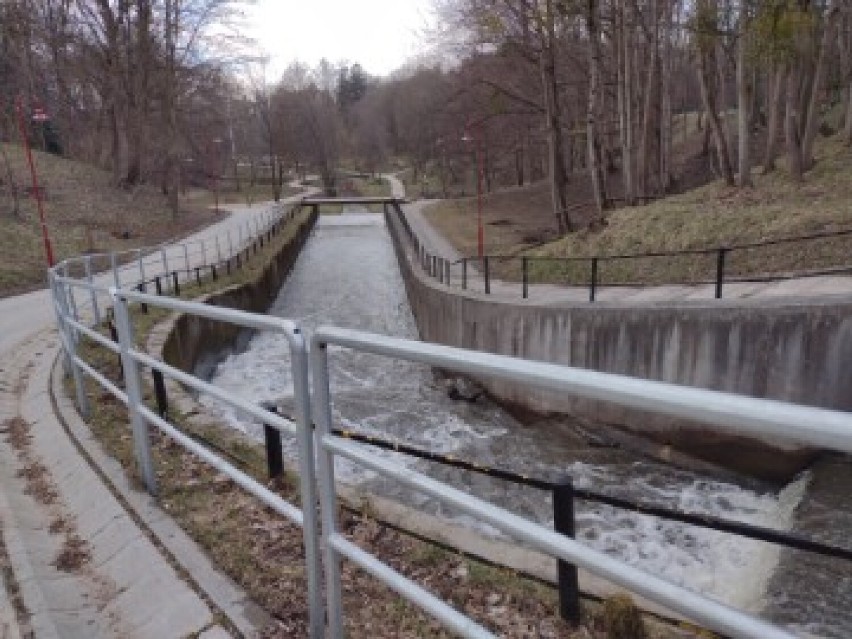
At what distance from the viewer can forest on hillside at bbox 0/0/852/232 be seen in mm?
17873

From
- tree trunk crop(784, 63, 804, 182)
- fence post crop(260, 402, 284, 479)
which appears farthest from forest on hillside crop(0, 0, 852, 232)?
fence post crop(260, 402, 284, 479)

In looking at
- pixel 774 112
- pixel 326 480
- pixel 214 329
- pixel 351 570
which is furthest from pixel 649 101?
pixel 326 480

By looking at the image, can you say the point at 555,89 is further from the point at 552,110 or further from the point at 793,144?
the point at 793,144

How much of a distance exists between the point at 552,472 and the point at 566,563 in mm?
6500

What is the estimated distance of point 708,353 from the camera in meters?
9.34

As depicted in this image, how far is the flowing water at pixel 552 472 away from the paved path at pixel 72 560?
2.03m

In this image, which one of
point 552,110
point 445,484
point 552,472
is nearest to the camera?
point 445,484

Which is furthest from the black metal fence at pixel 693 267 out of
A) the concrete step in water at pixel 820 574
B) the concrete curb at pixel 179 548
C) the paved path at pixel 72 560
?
the paved path at pixel 72 560

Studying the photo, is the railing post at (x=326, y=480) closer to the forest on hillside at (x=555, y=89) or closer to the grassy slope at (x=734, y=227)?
the grassy slope at (x=734, y=227)

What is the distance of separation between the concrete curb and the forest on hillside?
52.9 ft

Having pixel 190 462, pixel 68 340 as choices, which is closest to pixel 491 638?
pixel 190 462

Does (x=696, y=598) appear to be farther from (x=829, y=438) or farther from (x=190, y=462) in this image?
(x=190, y=462)

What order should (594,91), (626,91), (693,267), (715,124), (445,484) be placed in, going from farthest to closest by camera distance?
1. (626,91)
2. (594,91)
3. (715,124)
4. (693,267)
5. (445,484)

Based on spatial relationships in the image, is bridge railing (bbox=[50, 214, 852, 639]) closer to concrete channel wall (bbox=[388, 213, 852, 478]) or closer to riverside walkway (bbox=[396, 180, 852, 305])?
concrete channel wall (bbox=[388, 213, 852, 478])
